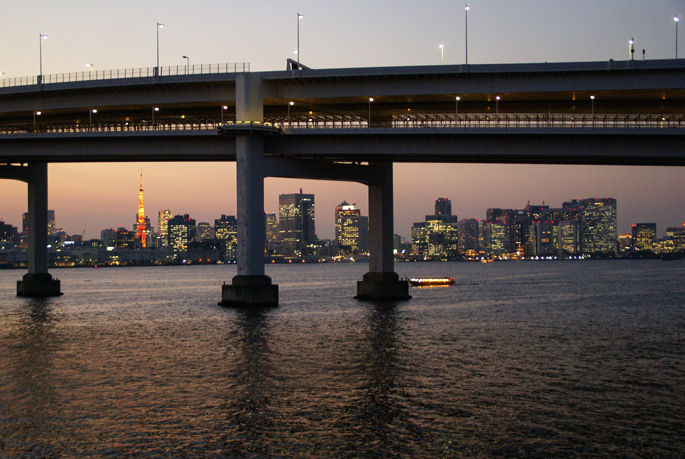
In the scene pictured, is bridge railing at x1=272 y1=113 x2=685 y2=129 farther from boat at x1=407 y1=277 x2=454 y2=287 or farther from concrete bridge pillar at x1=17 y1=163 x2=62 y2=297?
boat at x1=407 y1=277 x2=454 y2=287

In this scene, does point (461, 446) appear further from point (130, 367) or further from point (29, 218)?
point (29, 218)

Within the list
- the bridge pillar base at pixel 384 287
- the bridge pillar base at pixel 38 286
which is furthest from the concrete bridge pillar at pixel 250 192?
the bridge pillar base at pixel 38 286

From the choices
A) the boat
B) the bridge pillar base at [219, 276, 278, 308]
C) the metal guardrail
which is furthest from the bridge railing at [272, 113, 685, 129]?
the boat

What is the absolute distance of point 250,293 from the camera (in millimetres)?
53969

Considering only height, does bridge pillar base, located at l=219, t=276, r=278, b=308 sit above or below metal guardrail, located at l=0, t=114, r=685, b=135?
below

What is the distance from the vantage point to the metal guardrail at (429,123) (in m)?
50.3

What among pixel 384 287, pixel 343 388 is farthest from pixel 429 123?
pixel 343 388

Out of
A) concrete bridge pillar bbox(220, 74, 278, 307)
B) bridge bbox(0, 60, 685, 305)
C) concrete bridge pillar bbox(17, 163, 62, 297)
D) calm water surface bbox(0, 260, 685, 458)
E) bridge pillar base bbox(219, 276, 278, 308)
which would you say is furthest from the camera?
concrete bridge pillar bbox(17, 163, 62, 297)

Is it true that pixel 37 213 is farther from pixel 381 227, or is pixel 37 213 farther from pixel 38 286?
pixel 381 227

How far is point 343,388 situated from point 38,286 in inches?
2476

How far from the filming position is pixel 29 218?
235ft

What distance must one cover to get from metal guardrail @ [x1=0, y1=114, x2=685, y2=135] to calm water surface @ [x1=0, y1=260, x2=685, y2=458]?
15.2 metres

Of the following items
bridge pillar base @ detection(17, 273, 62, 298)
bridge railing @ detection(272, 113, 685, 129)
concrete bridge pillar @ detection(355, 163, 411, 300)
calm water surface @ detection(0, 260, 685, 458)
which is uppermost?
bridge railing @ detection(272, 113, 685, 129)

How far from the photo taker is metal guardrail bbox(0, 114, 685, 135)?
5028 centimetres
